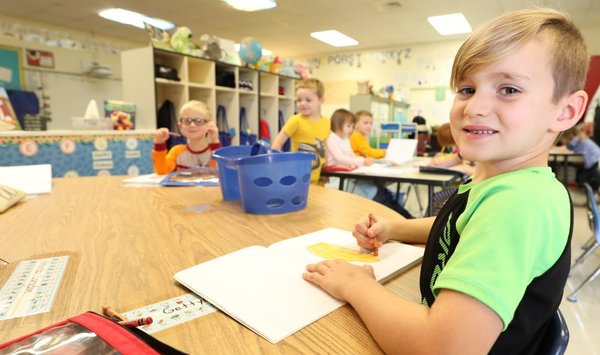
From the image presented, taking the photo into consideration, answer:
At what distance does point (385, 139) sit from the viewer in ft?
17.0

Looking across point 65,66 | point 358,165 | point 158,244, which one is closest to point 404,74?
point 358,165

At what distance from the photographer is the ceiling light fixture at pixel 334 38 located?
268 inches

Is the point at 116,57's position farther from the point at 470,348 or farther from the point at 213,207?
the point at 470,348

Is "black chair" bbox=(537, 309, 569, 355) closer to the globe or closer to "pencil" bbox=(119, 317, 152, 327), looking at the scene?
"pencil" bbox=(119, 317, 152, 327)

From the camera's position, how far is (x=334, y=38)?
7.20 metres

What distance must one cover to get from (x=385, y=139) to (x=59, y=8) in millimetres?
5222

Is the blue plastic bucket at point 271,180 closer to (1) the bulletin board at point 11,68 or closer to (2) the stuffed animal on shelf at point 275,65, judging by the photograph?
(2) the stuffed animal on shelf at point 275,65

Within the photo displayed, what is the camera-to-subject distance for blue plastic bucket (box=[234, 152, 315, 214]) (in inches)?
39.0

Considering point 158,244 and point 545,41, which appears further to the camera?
point 158,244

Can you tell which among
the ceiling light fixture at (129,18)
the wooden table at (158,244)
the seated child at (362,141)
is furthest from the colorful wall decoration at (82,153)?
the ceiling light fixture at (129,18)

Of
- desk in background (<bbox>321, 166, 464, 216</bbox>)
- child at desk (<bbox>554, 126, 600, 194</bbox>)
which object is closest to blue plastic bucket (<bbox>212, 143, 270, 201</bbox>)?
desk in background (<bbox>321, 166, 464, 216</bbox>)

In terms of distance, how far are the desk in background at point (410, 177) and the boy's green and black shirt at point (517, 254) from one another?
67.0 inches

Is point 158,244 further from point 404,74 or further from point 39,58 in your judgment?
point 404,74

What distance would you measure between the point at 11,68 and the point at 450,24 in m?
7.19
